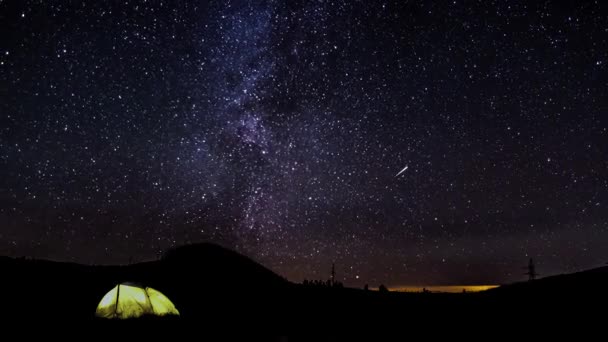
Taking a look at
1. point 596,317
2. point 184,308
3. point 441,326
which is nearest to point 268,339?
point 441,326

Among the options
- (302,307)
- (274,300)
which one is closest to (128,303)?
(302,307)

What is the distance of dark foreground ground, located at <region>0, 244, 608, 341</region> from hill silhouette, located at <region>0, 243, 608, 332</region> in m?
0.06

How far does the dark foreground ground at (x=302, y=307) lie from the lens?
54.1 feet

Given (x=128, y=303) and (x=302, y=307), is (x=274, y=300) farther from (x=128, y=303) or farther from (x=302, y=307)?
(x=128, y=303)

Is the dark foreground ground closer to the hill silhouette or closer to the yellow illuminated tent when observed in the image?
the hill silhouette

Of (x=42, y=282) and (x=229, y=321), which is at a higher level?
(x=42, y=282)

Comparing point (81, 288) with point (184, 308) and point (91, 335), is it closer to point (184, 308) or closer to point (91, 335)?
point (184, 308)

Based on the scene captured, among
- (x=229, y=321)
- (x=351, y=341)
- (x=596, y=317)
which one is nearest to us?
(x=596, y=317)

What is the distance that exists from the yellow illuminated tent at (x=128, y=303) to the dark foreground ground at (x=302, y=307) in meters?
0.45

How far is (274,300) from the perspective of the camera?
31.3 metres

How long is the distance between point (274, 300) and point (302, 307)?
376 cm

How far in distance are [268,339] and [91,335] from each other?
690 centimetres

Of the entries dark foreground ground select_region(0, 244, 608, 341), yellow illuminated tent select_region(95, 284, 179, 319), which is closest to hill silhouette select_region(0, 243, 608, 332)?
dark foreground ground select_region(0, 244, 608, 341)

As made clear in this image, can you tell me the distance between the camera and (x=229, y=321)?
2120 cm
